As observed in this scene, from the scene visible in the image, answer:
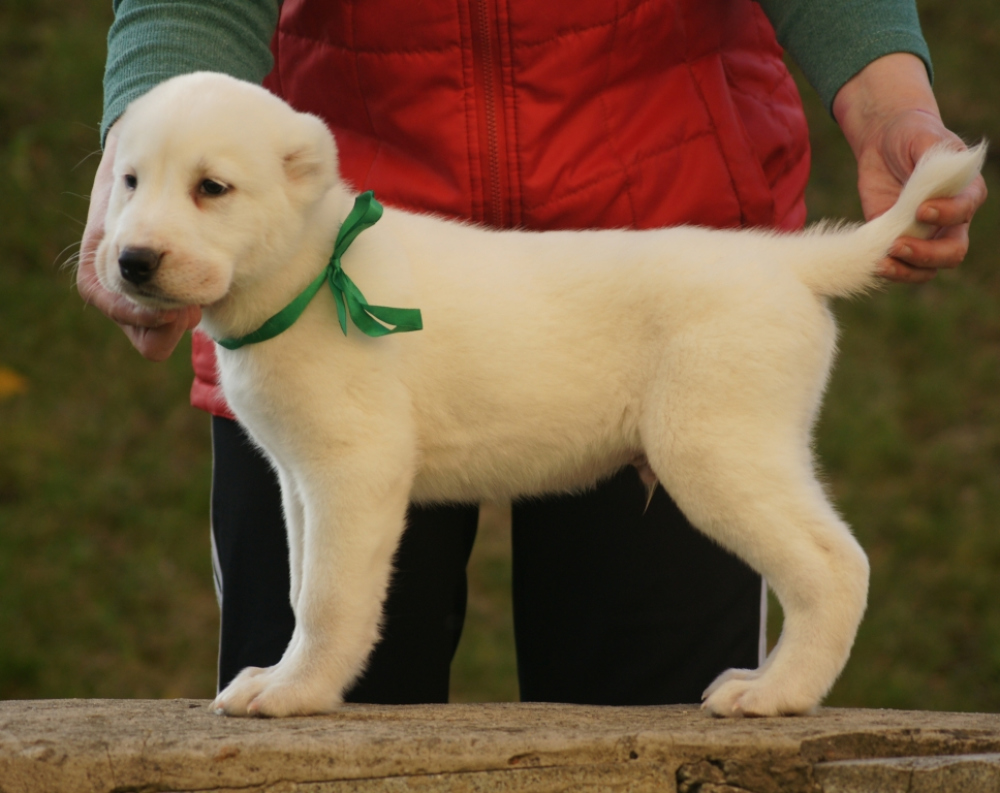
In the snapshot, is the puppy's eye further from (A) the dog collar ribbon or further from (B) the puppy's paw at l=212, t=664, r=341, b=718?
(B) the puppy's paw at l=212, t=664, r=341, b=718

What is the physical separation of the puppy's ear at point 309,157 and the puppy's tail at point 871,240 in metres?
1.02

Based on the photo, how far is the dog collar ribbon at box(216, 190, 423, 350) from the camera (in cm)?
250

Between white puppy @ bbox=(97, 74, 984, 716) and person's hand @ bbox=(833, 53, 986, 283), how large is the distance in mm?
46

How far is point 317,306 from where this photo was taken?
2.57 m

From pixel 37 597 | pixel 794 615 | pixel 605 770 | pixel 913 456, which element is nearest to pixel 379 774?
pixel 605 770

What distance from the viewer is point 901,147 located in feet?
9.01

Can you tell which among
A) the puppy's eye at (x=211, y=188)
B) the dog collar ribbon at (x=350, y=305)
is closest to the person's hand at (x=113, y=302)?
the dog collar ribbon at (x=350, y=305)

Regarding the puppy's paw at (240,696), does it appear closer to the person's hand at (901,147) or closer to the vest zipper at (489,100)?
the vest zipper at (489,100)

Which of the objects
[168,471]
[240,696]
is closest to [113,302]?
[240,696]

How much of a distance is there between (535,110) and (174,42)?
81 centimetres

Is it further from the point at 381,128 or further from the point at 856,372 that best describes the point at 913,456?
the point at 381,128

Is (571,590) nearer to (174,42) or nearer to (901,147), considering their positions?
(901,147)

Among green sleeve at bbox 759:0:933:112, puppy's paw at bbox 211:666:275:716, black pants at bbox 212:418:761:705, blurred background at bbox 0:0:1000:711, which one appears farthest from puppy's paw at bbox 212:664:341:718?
blurred background at bbox 0:0:1000:711

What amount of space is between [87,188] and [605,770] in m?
5.61
